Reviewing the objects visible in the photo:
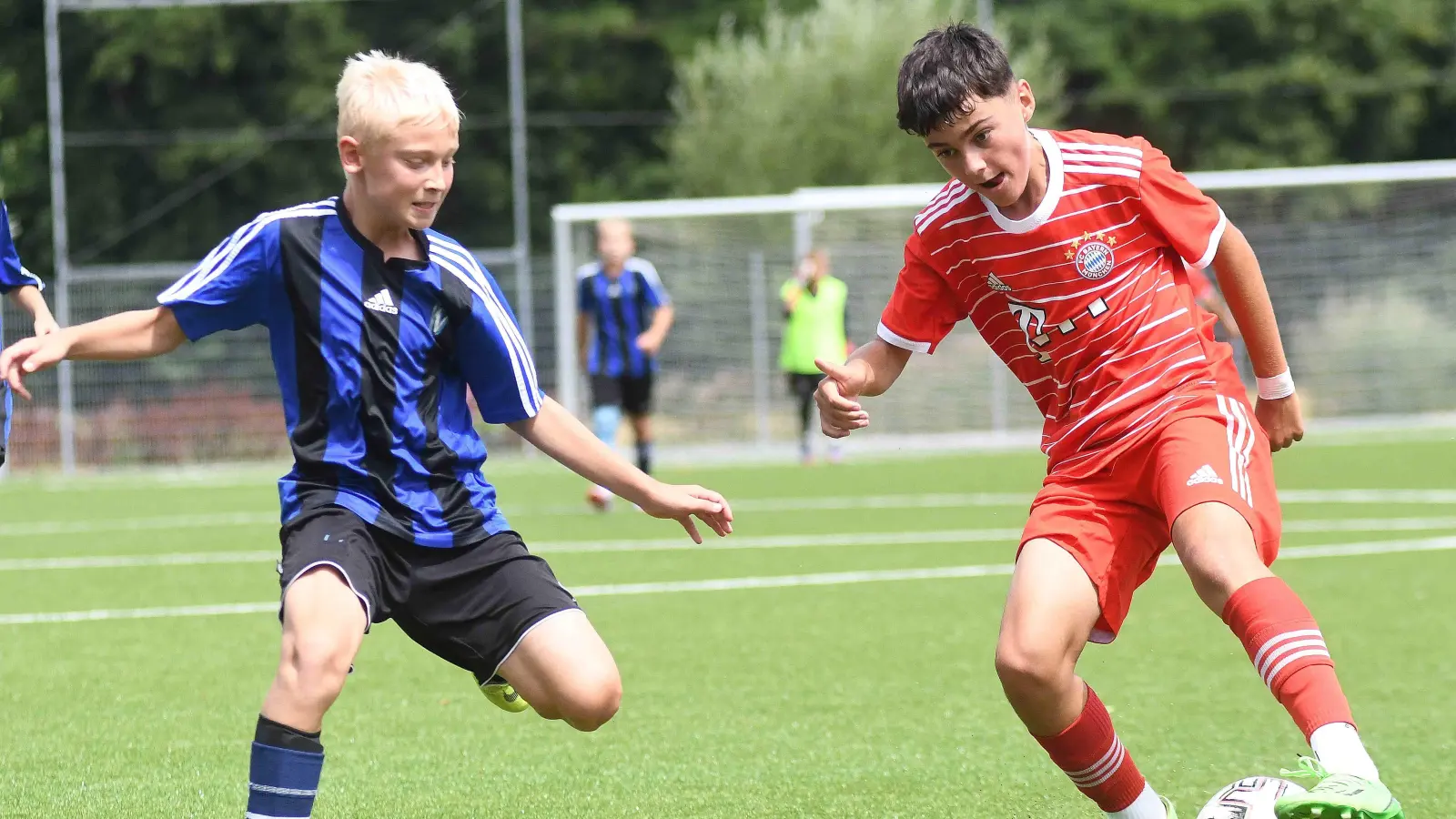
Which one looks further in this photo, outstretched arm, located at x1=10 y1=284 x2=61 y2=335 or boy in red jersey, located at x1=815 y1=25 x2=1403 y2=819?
outstretched arm, located at x1=10 y1=284 x2=61 y2=335

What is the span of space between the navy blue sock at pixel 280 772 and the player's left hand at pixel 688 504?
0.90m

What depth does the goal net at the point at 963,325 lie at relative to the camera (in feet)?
59.6

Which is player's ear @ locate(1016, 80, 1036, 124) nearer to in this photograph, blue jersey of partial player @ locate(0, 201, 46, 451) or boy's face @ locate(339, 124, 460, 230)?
boy's face @ locate(339, 124, 460, 230)

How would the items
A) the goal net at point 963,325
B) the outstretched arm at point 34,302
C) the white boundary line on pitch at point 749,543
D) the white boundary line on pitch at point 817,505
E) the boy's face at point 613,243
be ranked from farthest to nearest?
the goal net at point 963,325
the boy's face at point 613,243
the white boundary line on pitch at point 817,505
the white boundary line on pitch at point 749,543
the outstretched arm at point 34,302

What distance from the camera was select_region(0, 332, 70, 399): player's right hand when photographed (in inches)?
138

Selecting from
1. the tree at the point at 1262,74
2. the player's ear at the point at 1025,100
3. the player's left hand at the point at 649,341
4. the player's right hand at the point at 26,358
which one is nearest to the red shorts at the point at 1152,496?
the player's ear at the point at 1025,100

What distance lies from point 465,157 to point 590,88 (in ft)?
12.1

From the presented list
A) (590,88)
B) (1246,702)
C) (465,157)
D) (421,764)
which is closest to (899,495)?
(1246,702)

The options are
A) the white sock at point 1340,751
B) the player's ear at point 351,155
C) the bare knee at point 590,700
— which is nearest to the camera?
the white sock at point 1340,751

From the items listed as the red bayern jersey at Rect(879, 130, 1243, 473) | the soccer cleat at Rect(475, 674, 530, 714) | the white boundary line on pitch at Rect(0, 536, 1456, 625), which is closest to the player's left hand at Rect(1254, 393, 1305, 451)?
the red bayern jersey at Rect(879, 130, 1243, 473)

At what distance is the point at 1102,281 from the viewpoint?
3.96 m

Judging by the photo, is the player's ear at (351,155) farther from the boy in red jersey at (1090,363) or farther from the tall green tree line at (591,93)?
the tall green tree line at (591,93)

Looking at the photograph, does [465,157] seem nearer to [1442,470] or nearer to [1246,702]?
[1442,470]

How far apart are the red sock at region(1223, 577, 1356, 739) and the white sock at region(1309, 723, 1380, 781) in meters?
0.02
